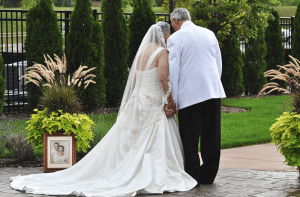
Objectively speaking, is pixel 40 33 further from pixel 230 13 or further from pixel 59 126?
pixel 59 126

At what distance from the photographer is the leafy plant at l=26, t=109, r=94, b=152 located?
18.1 feet

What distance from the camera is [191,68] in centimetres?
471

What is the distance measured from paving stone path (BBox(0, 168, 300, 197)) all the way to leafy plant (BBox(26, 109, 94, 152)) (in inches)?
20.8

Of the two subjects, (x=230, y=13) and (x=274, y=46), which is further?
(x=274, y=46)

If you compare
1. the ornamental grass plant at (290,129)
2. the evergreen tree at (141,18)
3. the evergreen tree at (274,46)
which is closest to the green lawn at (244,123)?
the ornamental grass plant at (290,129)

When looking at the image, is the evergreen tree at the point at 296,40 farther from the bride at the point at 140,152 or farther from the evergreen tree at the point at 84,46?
the bride at the point at 140,152

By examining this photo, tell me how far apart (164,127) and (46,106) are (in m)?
1.88

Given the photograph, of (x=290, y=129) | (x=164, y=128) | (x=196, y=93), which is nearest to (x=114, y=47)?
(x=164, y=128)

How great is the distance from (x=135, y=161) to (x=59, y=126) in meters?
1.37

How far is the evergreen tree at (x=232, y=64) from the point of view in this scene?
540 inches

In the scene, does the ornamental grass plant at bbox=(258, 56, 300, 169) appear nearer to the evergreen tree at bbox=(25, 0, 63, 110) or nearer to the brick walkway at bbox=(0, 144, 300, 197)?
the brick walkway at bbox=(0, 144, 300, 197)

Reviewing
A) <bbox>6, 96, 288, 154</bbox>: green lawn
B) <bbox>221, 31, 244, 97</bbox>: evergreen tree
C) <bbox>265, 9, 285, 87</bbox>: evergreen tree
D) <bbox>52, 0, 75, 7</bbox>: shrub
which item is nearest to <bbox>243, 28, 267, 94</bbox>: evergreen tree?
<bbox>265, 9, 285, 87</bbox>: evergreen tree

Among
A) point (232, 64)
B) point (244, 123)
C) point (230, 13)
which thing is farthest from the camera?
point (232, 64)

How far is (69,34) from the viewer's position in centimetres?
1087
